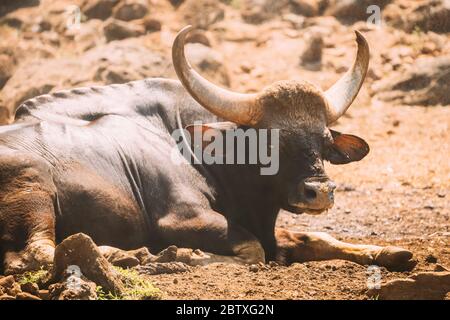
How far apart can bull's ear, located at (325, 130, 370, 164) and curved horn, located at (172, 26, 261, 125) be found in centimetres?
76

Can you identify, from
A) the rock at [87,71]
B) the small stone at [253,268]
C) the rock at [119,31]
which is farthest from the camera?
the rock at [119,31]

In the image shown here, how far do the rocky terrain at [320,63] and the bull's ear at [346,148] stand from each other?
975mm

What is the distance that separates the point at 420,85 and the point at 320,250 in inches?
293

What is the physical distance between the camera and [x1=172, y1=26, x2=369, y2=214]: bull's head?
25.2 feet

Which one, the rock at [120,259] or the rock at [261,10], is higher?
the rock at [120,259]

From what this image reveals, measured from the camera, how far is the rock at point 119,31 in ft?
51.5

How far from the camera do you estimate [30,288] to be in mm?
5867

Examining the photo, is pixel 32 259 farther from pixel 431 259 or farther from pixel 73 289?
pixel 431 259

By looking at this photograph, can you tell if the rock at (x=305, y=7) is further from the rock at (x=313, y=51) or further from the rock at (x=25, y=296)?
the rock at (x=25, y=296)

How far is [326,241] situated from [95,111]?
7.13ft

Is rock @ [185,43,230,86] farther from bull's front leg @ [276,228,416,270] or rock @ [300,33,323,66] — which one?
bull's front leg @ [276,228,416,270]

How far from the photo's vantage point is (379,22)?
16.3 m

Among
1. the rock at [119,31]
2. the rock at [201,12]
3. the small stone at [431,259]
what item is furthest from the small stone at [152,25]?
the small stone at [431,259]

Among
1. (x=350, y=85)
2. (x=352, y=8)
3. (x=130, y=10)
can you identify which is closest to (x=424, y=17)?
(x=352, y=8)
